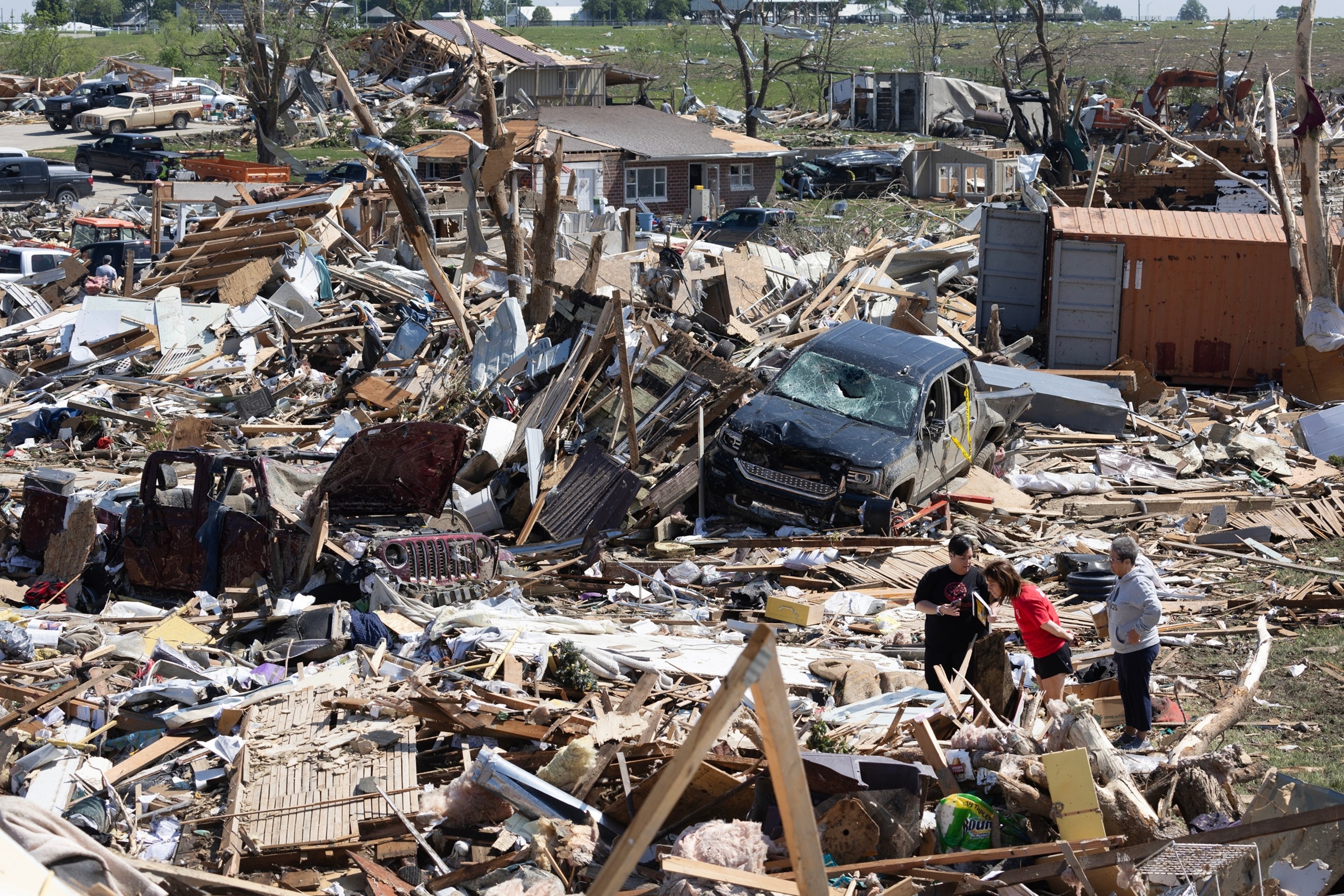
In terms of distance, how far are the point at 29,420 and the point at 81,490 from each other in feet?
13.1

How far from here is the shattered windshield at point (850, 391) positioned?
11.8m

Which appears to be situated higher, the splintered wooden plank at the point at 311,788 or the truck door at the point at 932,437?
the truck door at the point at 932,437

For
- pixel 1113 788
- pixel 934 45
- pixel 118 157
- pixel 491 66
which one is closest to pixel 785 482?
pixel 1113 788

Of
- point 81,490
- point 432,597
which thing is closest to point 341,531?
point 432,597

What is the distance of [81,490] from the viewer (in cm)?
1245

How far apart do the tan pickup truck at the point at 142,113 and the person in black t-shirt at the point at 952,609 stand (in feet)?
151

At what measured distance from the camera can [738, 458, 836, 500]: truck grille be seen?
11258 millimetres

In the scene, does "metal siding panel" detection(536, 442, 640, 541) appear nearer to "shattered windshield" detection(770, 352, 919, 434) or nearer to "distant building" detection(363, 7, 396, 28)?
"shattered windshield" detection(770, 352, 919, 434)

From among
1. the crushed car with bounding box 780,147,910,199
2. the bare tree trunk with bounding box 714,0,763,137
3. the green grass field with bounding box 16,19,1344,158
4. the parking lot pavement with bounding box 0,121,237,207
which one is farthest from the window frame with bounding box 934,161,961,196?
the parking lot pavement with bounding box 0,121,237,207

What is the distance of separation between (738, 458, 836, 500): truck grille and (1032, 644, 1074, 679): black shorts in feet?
13.2

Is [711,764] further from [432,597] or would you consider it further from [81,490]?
[81,490]

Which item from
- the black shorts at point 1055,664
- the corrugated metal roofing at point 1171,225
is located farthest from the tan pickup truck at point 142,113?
the black shorts at point 1055,664

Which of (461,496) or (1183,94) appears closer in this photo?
(461,496)

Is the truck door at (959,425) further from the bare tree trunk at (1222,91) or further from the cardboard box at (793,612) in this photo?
the bare tree trunk at (1222,91)
